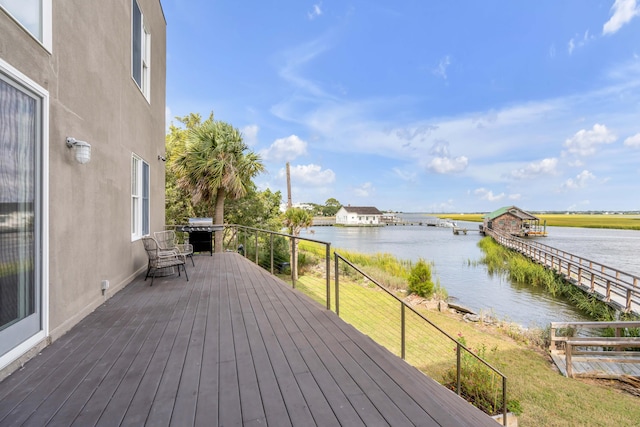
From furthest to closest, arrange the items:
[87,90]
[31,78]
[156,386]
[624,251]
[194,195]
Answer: [624,251] → [194,195] → [87,90] → [31,78] → [156,386]

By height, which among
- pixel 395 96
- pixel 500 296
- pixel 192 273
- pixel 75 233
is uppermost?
pixel 395 96

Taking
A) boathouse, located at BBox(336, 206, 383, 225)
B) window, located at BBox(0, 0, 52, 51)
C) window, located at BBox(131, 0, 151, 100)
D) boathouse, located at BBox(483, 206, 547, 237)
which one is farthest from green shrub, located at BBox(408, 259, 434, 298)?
boathouse, located at BBox(336, 206, 383, 225)

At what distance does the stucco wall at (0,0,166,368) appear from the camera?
2471mm

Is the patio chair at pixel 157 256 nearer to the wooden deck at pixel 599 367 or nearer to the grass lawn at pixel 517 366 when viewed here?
the grass lawn at pixel 517 366

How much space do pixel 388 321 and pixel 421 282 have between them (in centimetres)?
324

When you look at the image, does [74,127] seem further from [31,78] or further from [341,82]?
[341,82]

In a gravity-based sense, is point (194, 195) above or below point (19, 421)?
above

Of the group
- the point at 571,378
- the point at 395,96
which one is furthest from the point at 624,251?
the point at 571,378

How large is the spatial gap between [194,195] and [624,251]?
106 feet

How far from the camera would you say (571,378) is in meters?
5.53

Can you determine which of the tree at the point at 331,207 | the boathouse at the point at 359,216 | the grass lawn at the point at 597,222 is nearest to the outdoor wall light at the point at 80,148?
the grass lawn at the point at 597,222

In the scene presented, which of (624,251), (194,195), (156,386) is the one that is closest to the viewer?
(156,386)

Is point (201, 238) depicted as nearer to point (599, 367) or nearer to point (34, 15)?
point (34, 15)

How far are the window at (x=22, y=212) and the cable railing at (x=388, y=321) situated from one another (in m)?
2.59
